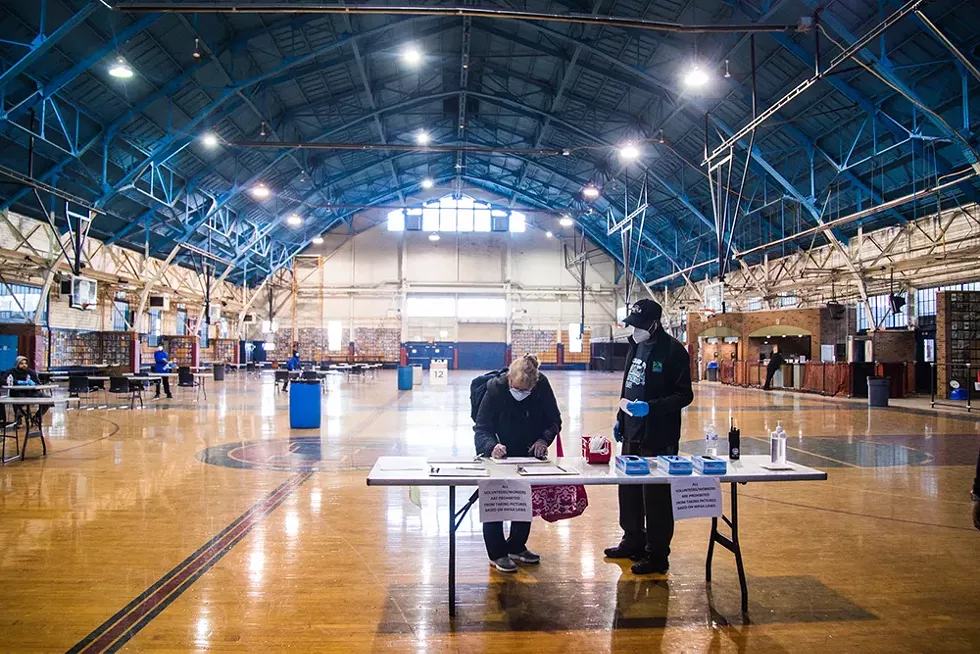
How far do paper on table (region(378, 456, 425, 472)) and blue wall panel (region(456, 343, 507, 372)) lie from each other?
31491 mm

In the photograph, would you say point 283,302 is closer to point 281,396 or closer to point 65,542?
point 281,396

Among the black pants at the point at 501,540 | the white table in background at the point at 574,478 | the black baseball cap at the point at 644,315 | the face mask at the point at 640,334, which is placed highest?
the black baseball cap at the point at 644,315

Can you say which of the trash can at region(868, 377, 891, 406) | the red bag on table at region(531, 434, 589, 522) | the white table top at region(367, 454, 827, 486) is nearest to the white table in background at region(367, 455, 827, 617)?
the white table top at region(367, 454, 827, 486)

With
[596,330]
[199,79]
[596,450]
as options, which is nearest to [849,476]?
[596,450]

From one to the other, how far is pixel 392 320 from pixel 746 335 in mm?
19735

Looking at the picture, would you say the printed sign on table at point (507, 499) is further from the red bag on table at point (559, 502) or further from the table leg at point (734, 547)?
the table leg at point (734, 547)

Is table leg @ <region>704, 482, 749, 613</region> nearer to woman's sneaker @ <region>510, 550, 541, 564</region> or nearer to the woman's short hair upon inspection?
woman's sneaker @ <region>510, 550, 541, 564</region>

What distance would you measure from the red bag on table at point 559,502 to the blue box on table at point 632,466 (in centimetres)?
44

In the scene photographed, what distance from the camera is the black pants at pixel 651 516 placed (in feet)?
11.0

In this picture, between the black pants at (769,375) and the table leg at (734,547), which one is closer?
the table leg at (734,547)

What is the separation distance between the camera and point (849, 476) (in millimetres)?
5945

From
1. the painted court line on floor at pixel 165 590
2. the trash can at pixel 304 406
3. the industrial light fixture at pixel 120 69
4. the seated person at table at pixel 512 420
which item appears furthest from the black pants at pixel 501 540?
the industrial light fixture at pixel 120 69

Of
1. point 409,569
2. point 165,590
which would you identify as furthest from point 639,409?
point 165,590

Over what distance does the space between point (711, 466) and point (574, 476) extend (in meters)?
0.69
